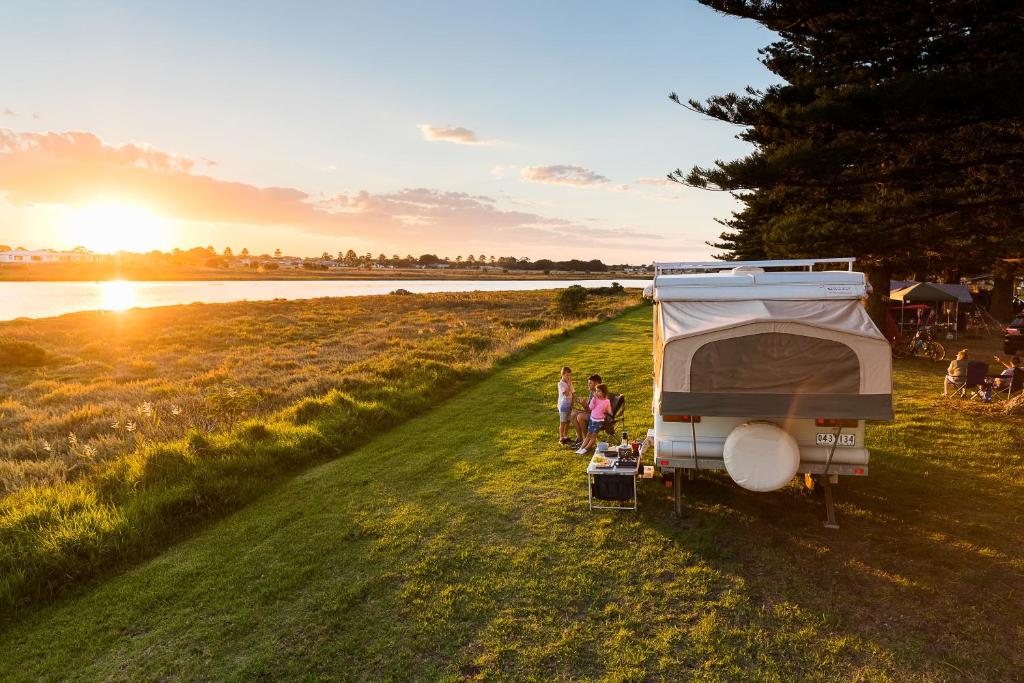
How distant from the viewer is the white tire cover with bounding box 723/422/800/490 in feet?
21.9

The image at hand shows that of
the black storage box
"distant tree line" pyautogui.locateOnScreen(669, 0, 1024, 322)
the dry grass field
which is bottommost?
the dry grass field

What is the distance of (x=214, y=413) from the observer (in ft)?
52.5

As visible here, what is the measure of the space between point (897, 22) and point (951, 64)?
1.21 meters

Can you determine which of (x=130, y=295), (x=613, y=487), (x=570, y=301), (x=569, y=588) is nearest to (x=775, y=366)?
(x=613, y=487)

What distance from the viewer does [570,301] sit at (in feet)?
162

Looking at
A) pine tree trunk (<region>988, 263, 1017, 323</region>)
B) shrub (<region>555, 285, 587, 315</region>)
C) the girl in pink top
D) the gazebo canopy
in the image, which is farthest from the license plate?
shrub (<region>555, 285, 587, 315</region>)

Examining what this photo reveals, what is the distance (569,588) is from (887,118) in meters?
8.11

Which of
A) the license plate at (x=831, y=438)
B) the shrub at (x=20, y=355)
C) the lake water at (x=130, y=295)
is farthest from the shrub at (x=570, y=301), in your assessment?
the license plate at (x=831, y=438)

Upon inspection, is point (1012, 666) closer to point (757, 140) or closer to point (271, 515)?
point (271, 515)

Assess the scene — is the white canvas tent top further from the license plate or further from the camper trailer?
the license plate

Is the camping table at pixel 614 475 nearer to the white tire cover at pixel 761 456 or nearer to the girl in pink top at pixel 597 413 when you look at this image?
the white tire cover at pixel 761 456

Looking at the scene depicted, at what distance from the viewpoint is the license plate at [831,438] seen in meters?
6.94

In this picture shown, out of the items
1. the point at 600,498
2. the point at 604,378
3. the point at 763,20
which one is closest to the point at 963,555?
the point at 600,498

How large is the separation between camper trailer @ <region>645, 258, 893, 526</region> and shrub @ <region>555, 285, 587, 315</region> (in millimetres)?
41062
